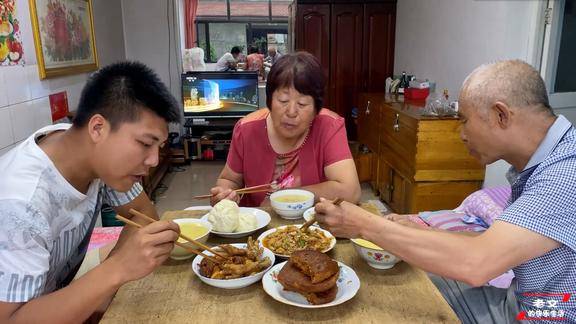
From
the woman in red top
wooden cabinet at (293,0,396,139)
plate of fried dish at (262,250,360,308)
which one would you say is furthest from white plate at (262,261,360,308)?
wooden cabinet at (293,0,396,139)

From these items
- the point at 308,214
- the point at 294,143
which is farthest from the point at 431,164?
the point at 308,214


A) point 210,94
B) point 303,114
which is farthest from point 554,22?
point 210,94

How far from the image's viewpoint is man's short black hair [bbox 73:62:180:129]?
0.97 meters

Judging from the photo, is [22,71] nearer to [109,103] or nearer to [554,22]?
[109,103]

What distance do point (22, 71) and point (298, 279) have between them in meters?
2.26

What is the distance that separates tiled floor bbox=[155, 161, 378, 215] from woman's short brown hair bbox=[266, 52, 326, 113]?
6.57 feet

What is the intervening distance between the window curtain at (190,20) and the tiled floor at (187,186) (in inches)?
93.6

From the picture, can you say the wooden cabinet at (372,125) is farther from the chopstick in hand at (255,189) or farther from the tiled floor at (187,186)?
the chopstick in hand at (255,189)

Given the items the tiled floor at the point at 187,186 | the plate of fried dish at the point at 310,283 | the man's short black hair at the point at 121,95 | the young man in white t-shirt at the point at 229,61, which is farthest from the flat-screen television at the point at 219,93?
the plate of fried dish at the point at 310,283

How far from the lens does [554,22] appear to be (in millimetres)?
1641

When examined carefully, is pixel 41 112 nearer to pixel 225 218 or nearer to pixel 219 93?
pixel 225 218

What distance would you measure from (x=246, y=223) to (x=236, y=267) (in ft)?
1.00

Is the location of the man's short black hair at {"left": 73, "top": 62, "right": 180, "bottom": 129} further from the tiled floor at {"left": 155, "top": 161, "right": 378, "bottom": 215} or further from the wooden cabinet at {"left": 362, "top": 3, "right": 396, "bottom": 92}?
the wooden cabinet at {"left": 362, "top": 3, "right": 396, "bottom": 92}

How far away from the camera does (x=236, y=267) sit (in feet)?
3.30
